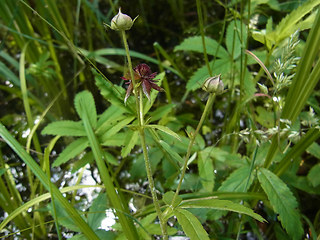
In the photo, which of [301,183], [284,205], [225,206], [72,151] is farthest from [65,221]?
[301,183]

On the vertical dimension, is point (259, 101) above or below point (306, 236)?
above

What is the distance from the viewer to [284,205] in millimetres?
989

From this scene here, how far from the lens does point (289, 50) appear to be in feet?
2.92

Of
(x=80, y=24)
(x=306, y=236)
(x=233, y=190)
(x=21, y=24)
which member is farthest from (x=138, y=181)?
(x=80, y=24)

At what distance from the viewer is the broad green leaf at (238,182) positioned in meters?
1.06

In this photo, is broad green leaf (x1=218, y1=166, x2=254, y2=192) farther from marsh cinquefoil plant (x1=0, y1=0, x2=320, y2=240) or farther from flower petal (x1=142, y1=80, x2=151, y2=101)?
flower petal (x1=142, y1=80, x2=151, y2=101)

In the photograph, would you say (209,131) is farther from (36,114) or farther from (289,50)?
(36,114)

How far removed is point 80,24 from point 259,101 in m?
1.35

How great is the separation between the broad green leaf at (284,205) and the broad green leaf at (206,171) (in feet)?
0.60

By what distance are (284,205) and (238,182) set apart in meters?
0.15

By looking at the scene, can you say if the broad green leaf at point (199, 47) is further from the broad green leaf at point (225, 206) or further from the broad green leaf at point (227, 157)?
the broad green leaf at point (225, 206)

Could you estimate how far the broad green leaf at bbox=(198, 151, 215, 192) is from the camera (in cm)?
112

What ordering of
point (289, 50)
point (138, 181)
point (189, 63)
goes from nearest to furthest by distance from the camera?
1. point (289, 50)
2. point (138, 181)
3. point (189, 63)

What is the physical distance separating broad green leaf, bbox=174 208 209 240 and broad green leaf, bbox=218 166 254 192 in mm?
331
